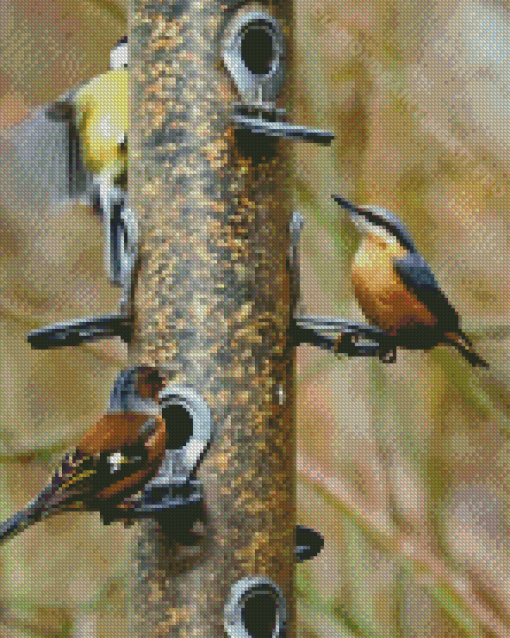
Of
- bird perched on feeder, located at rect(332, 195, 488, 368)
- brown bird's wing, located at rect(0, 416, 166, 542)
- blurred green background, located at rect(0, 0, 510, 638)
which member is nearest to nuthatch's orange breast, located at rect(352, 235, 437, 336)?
bird perched on feeder, located at rect(332, 195, 488, 368)

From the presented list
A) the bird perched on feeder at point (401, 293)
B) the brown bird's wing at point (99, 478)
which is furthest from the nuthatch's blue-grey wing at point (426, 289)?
the brown bird's wing at point (99, 478)

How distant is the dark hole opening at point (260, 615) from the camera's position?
11.0 feet

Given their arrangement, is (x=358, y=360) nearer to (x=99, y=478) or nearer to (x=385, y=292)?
(x=385, y=292)

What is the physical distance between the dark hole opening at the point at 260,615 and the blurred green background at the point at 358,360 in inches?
102

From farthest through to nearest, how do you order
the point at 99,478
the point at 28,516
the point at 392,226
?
the point at 392,226 < the point at 99,478 < the point at 28,516

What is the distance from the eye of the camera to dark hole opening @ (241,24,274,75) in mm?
3576

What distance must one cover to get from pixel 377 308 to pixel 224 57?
2.37ft

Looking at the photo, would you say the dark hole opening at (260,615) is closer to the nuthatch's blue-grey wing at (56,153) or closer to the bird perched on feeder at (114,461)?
the bird perched on feeder at (114,461)

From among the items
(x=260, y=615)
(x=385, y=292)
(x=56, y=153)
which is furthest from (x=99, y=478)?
(x=56, y=153)

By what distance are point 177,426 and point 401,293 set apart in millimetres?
610

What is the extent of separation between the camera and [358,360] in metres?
6.26

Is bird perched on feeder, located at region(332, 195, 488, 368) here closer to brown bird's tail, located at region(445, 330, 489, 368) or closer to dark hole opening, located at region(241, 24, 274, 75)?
brown bird's tail, located at region(445, 330, 489, 368)

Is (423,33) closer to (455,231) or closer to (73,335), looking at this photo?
(455,231)

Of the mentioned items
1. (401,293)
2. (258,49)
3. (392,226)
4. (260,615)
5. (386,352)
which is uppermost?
(258,49)
